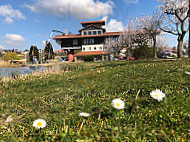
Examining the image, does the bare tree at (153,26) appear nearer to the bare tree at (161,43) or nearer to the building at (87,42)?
the building at (87,42)

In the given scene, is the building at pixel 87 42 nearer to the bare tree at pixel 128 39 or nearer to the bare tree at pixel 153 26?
the bare tree at pixel 128 39

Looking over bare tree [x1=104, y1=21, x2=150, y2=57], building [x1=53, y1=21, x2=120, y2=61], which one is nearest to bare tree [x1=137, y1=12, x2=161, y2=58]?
bare tree [x1=104, y1=21, x2=150, y2=57]

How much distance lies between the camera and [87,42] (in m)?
37.6

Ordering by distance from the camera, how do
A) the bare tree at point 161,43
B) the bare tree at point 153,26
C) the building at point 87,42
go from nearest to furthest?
the bare tree at point 153,26 < the building at point 87,42 < the bare tree at point 161,43

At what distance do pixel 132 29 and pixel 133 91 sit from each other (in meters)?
33.5

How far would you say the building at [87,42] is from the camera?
36594mm

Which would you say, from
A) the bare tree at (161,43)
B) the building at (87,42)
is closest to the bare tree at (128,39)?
the building at (87,42)

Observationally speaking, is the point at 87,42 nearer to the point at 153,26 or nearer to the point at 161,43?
the point at 153,26

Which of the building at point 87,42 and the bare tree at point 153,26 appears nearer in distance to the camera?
the bare tree at point 153,26

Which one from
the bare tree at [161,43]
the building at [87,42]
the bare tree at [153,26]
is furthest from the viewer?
the bare tree at [161,43]

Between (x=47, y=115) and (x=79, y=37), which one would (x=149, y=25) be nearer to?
(x=79, y=37)

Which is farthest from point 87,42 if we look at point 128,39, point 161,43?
point 161,43

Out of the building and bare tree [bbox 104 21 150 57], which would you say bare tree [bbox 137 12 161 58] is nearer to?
bare tree [bbox 104 21 150 57]

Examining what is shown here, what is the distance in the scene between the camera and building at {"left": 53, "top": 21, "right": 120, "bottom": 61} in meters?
36.6
